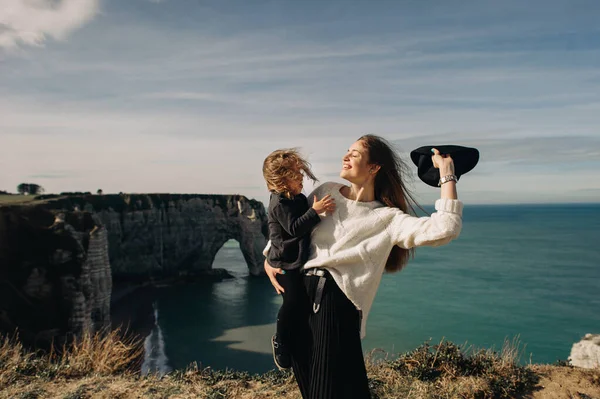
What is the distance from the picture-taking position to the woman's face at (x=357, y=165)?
3129mm

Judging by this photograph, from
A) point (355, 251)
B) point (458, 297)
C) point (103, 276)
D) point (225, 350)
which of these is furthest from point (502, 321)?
point (355, 251)

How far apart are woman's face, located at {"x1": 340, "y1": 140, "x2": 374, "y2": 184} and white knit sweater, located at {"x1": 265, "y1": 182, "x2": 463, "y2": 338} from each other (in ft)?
0.62

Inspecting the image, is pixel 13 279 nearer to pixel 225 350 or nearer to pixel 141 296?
pixel 225 350

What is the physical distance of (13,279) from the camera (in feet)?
67.5

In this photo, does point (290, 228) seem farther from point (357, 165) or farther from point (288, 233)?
point (357, 165)

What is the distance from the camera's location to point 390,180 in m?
3.25

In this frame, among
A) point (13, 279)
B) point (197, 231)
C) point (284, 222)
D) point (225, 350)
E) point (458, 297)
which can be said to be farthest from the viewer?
point (197, 231)

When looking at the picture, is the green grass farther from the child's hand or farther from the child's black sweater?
the child's hand

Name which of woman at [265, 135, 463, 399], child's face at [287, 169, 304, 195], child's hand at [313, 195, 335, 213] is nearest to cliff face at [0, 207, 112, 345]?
woman at [265, 135, 463, 399]

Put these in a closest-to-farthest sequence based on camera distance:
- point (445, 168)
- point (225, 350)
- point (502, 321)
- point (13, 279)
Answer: point (445, 168), point (13, 279), point (225, 350), point (502, 321)

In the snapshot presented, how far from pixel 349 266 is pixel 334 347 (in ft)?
1.91

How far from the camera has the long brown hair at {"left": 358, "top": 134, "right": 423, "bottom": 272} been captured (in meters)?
3.18

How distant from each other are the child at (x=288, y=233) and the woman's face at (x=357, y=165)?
0.23m

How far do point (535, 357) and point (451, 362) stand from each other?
28.8 m
